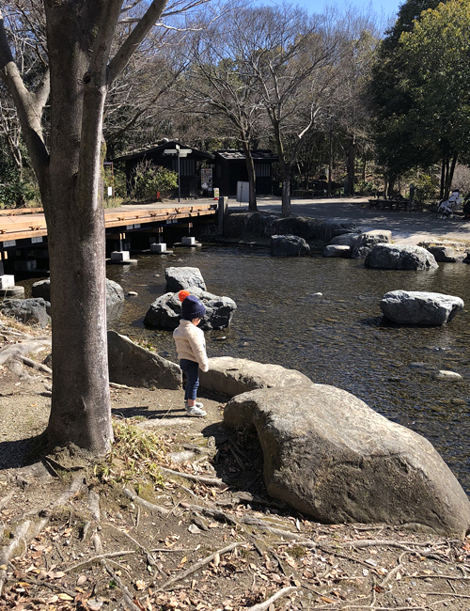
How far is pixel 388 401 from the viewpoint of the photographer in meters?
8.58

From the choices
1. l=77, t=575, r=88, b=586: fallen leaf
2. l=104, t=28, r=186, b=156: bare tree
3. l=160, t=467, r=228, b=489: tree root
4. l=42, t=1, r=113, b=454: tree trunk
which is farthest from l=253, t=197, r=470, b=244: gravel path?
l=77, t=575, r=88, b=586: fallen leaf

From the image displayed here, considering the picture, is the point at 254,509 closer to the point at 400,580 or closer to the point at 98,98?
the point at 400,580

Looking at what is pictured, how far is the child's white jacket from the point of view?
597cm

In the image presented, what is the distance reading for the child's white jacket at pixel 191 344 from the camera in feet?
19.6

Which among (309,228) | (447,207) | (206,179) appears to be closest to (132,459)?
(309,228)

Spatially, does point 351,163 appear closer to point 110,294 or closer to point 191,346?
point 110,294

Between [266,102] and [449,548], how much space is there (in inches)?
1030

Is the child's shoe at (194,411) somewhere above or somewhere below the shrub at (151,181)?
below

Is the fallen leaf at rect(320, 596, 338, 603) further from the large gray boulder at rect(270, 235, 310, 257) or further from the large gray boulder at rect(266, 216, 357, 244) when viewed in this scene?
the large gray boulder at rect(266, 216, 357, 244)

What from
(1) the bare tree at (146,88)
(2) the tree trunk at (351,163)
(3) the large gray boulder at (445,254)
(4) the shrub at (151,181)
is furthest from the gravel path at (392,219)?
(1) the bare tree at (146,88)

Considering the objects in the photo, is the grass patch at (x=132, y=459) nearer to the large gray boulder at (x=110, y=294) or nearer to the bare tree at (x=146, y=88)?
the large gray boulder at (x=110, y=294)

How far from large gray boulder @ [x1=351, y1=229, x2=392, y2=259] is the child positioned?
17.3m

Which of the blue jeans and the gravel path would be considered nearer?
the blue jeans

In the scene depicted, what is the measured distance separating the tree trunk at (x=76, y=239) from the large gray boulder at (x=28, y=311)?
7.75 meters
